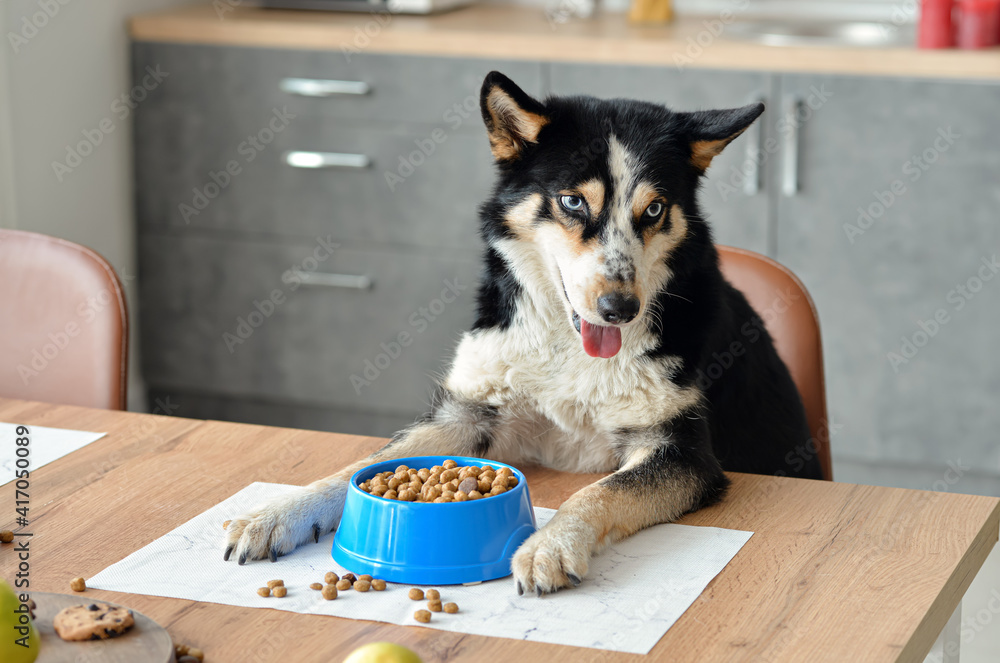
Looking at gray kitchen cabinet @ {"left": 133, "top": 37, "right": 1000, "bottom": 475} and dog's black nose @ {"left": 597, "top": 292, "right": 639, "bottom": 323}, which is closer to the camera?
dog's black nose @ {"left": 597, "top": 292, "right": 639, "bottom": 323}

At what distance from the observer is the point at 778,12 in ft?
11.7

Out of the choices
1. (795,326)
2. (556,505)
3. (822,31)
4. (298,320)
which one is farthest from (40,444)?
(822,31)

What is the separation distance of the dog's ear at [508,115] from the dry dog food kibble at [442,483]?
0.47 meters

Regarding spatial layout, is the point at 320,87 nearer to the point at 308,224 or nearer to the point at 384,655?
the point at 308,224

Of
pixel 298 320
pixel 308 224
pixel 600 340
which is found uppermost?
pixel 600 340

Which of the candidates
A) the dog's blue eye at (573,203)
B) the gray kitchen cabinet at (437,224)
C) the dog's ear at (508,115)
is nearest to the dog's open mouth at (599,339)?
the dog's blue eye at (573,203)

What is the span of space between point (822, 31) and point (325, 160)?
1.59 m

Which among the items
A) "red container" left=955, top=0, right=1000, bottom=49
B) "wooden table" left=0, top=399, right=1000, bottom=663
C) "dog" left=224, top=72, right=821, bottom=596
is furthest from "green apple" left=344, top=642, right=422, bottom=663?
"red container" left=955, top=0, right=1000, bottom=49

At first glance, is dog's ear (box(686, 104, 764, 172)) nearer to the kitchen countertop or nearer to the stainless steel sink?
the kitchen countertop

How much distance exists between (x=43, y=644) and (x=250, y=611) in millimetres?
183

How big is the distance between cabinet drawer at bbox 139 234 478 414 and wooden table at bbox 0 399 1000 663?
183 centimetres

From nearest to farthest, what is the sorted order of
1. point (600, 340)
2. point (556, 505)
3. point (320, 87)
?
point (556, 505) → point (600, 340) → point (320, 87)

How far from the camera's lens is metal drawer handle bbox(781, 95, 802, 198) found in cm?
289

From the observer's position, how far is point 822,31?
11.3 ft
